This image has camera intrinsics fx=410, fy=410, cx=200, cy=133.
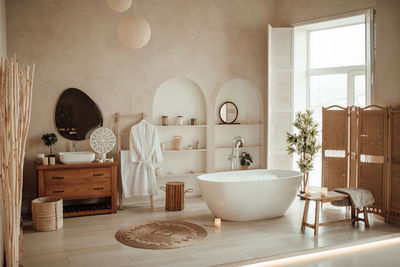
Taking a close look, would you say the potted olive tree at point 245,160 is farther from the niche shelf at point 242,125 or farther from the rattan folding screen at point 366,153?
the rattan folding screen at point 366,153

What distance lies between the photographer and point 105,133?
615 centimetres

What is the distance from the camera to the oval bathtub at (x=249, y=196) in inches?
206

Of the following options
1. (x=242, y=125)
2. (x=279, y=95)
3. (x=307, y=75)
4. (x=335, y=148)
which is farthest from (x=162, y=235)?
(x=307, y=75)

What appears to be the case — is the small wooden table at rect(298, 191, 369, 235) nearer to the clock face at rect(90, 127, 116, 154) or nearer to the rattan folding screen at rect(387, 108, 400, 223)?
the rattan folding screen at rect(387, 108, 400, 223)

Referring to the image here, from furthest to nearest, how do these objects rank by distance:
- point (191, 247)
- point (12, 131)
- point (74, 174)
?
point (74, 174), point (191, 247), point (12, 131)

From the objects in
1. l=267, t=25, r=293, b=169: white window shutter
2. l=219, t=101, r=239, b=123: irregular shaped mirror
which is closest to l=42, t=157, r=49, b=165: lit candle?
l=219, t=101, r=239, b=123: irregular shaped mirror

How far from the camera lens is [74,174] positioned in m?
5.68

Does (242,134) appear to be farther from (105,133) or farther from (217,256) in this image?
(217,256)

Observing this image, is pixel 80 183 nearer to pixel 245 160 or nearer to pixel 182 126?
pixel 182 126

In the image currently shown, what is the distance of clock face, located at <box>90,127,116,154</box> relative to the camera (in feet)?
19.9

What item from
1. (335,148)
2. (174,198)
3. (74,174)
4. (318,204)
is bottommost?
(174,198)

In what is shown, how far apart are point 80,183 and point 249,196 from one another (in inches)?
92.7

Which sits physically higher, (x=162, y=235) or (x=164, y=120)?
(x=164, y=120)

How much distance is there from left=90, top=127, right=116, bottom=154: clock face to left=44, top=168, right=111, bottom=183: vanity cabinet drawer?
1.22 ft
